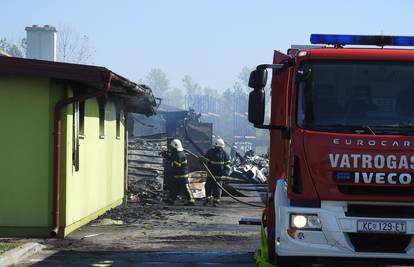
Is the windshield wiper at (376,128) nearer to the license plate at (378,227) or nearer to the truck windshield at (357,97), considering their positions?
the truck windshield at (357,97)

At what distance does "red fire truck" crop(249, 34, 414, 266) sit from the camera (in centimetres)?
705

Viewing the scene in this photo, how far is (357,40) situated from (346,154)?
6.96ft

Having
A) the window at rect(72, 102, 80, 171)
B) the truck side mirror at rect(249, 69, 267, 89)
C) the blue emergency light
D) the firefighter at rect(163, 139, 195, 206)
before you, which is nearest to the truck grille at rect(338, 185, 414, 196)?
the truck side mirror at rect(249, 69, 267, 89)

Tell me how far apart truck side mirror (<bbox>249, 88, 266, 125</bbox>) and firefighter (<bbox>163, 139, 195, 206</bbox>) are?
11.5 m

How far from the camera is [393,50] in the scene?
7.73 metres

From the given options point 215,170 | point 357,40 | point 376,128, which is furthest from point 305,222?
point 215,170

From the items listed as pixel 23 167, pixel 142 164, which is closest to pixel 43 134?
pixel 23 167

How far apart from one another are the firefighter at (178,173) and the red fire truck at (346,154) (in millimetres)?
11365

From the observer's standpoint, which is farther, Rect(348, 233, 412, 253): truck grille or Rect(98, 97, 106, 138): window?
Rect(98, 97, 106, 138): window

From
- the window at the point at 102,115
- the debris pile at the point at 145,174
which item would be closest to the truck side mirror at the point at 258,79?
the window at the point at 102,115

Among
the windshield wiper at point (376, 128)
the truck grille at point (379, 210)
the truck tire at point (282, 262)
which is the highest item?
the windshield wiper at point (376, 128)

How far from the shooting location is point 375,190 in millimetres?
7129

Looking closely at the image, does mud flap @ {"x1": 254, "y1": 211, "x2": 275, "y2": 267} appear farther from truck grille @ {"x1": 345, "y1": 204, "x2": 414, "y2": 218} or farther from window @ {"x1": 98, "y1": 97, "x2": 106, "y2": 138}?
window @ {"x1": 98, "y1": 97, "x2": 106, "y2": 138}

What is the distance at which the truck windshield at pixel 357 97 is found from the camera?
7.32 meters
